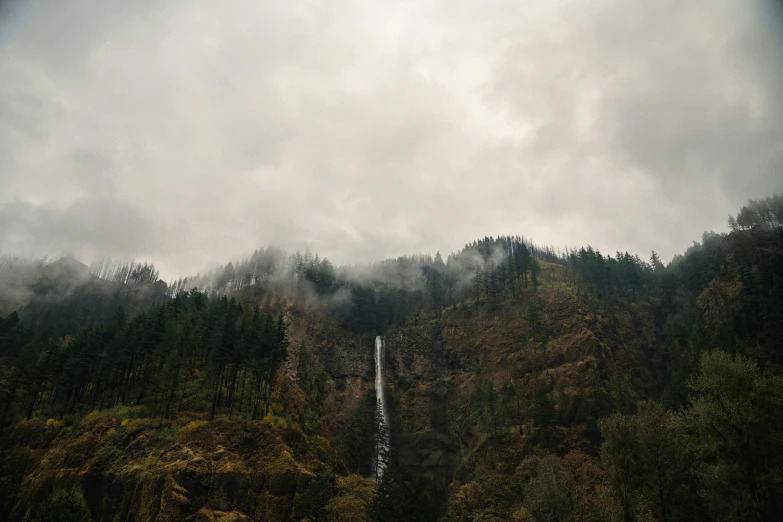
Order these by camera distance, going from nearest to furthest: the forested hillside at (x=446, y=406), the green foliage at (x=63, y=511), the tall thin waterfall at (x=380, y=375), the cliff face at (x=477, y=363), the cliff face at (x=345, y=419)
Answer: the forested hillside at (x=446, y=406), the green foliage at (x=63, y=511), the cliff face at (x=345, y=419), the cliff face at (x=477, y=363), the tall thin waterfall at (x=380, y=375)

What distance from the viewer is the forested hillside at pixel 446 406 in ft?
144

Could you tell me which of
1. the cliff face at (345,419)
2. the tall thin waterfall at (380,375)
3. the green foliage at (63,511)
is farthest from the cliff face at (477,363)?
the green foliage at (63,511)

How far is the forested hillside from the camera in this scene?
43.8 meters

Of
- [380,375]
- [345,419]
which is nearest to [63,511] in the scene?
[345,419]

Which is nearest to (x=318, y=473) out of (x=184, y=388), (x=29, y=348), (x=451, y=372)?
(x=184, y=388)

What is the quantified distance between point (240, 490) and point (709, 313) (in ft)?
382

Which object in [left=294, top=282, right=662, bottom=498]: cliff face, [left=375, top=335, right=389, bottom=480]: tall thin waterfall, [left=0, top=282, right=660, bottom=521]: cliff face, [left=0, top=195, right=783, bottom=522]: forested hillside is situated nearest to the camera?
[left=0, top=195, right=783, bottom=522]: forested hillside

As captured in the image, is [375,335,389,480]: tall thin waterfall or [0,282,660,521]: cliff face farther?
[375,335,389,480]: tall thin waterfall

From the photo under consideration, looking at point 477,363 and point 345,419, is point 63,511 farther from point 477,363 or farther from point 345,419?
point 477,363

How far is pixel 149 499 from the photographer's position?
56719 millimetres

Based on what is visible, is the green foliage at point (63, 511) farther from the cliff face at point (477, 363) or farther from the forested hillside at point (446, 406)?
the cliff face at point (477, 363)

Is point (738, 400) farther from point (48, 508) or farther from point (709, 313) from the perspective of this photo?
point (709, 313)

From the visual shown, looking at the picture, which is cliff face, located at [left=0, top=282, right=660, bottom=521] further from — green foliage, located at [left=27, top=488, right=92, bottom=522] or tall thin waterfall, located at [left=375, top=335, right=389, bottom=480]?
green foliage, located at [left=27, top=488, right=92, bottom=522]

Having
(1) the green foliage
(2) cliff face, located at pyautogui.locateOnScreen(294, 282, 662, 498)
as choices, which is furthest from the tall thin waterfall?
(1) the green foliage
